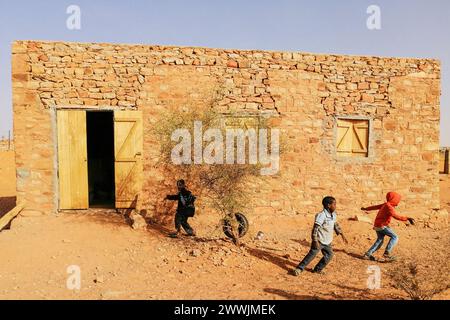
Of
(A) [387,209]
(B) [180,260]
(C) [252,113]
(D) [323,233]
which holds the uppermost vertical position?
(C) [252,113]

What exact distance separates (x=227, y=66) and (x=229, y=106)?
37.3 inches

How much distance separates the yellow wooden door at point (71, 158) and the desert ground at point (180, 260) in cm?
39

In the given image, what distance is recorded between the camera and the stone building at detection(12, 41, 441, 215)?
23.6 ft

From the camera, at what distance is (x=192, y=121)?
634 centimetres

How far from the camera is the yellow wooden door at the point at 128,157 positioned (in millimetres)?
7402

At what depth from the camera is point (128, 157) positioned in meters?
7.46

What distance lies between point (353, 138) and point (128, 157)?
5.59 m

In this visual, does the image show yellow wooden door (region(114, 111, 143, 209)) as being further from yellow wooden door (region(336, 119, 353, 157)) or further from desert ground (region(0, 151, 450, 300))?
yellow wooden door (region(336, 119, 353, 157))

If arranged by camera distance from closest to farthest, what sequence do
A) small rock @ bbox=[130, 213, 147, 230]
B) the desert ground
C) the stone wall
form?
the desert ground, small rock @ bbox=[130, 213, 147, 230], the stone wall

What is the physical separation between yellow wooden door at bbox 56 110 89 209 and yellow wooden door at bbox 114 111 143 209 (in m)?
0.75

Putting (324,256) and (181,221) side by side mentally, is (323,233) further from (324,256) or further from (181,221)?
(181,221)

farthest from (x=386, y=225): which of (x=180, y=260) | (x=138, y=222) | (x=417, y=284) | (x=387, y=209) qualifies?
(x=138, y=222)

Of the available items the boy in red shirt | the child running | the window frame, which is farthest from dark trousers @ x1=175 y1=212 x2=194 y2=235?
the window frame
